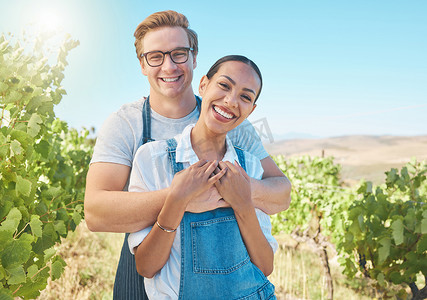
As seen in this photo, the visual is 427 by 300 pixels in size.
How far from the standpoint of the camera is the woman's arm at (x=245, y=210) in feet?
4.88

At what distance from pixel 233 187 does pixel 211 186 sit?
9 cm

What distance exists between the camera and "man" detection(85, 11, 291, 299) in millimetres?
1651

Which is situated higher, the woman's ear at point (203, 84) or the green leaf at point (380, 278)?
the woman's ear at point (203, 84)

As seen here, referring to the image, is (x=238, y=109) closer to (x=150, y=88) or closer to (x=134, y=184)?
(x=134, y=184)

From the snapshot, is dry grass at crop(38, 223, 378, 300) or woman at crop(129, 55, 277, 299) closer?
woman at crop(129, 55, 277, 299)

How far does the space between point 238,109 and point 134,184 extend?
525 millimetres

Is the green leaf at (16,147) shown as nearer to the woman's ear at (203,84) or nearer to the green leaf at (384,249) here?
A: the woman's ear at (203,84)

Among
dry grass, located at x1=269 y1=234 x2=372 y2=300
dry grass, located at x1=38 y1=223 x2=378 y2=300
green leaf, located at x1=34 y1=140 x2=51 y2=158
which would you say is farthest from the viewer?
dry grass, located at x1=269 y1=234 x2=372 y2=300

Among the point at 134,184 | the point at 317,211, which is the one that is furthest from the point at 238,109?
the point at 317,211

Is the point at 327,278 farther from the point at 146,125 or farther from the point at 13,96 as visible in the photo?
the point at 13,96

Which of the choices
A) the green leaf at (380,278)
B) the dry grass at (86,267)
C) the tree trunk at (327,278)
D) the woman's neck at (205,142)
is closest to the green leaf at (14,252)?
the woman's neck at (205,142)

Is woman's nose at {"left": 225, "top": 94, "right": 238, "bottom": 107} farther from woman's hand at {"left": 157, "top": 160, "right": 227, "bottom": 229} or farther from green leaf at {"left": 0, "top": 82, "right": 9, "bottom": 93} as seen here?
green leaf at {"left": 0, "top": 82, "right": 9, "bottom": 93}

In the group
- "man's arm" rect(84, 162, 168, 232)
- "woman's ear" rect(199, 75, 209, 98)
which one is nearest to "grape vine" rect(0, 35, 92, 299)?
"man's arm" rect(84, 162, 168, 232)

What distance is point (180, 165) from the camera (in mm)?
1561
